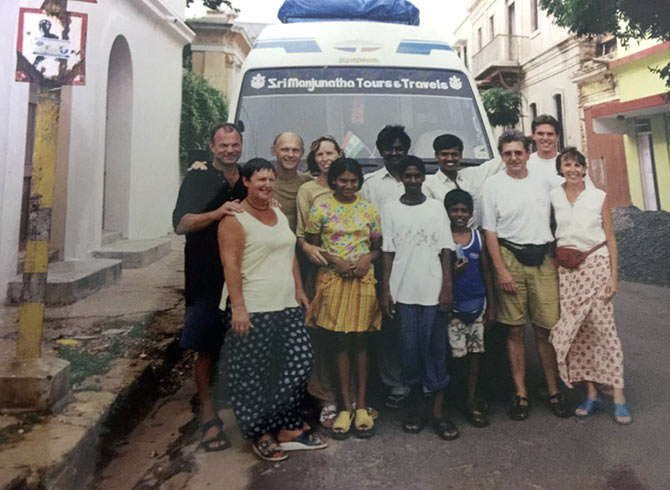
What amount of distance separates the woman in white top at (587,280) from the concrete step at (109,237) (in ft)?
12.6

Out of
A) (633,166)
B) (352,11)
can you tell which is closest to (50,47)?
(352,11)

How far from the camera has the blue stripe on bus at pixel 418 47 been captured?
394 cm

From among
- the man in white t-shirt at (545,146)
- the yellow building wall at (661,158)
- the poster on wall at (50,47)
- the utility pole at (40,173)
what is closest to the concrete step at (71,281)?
the utility pole at (40,173)

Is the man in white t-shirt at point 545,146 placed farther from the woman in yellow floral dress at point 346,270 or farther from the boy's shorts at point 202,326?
the boy's shorts at point 202,326

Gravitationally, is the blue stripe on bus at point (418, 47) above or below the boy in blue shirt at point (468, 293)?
above

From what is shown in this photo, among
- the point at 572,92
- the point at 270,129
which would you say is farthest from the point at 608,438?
the point at 572,92

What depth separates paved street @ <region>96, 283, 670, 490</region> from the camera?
2264 millimetres

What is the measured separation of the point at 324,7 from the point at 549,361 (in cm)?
335

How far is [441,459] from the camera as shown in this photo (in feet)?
8.01

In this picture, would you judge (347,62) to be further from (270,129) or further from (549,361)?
(549,361)

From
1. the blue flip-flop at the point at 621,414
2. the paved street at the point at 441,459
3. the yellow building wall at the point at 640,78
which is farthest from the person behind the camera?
the yellow building wall at the point at 640,78

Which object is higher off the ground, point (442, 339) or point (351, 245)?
point (351, 245)

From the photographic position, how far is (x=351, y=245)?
105 inches

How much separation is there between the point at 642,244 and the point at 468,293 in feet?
17.4
